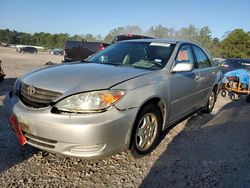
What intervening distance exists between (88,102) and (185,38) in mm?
78949

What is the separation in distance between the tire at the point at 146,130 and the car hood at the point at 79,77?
500 millimetres

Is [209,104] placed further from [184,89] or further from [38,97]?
[38,97]

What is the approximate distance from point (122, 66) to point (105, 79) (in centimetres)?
84

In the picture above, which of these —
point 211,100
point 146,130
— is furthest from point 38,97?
point 211,100

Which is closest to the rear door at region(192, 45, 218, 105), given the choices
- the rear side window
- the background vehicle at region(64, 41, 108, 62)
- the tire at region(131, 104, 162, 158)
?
the rear side window

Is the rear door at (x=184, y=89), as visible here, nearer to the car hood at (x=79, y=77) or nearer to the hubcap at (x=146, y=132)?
the hubcap at (x=146, y=132)

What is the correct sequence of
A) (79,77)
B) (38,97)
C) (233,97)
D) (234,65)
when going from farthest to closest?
(234,65) → (233,97) → (79,77) → (38,97)

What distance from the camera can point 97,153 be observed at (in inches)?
119

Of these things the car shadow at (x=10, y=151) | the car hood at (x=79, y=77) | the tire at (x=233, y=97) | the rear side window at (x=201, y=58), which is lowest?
the tire at (x=233, y=97)


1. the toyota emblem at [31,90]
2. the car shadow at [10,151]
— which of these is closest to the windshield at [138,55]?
the toyota emblem at [31,90]

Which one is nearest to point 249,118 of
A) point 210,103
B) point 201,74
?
point 210,103

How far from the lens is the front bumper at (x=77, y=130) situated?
2898 millimetres

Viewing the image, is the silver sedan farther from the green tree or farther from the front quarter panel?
the green tree

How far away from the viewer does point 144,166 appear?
3.56m
